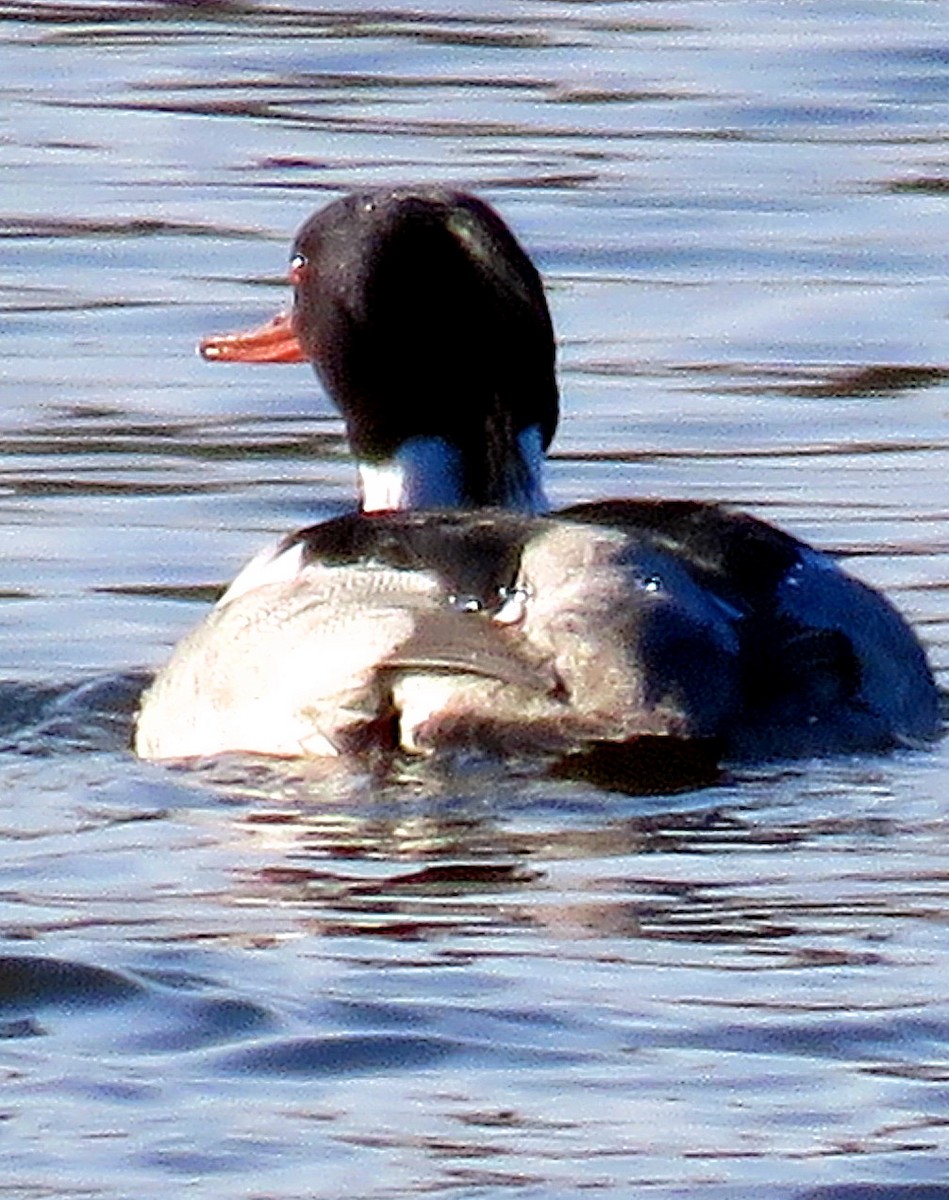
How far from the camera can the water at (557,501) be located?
21.3 feet

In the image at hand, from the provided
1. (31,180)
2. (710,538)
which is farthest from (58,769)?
(31,180)

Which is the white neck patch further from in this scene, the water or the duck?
the water

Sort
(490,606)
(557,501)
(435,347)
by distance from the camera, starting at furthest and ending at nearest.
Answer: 1. (557,501)
2. (435,347)
3. (490,606)

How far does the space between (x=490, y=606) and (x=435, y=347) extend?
144 cm

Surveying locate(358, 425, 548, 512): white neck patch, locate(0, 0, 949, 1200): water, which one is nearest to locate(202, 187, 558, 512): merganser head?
locate(358, 425, 548, 512): white neck patch

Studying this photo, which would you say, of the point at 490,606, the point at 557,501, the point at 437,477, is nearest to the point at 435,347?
the point at 437,477

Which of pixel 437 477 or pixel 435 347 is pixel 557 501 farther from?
pixel 435 347

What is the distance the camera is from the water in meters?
6.48

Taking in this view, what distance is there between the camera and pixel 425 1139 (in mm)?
6375

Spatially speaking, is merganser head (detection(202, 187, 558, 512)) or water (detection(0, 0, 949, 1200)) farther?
merganser head (detection(202, 187, 558, 512))

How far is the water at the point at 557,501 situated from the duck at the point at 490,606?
13 centimetres

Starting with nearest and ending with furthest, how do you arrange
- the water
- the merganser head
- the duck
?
1. the water
2. the duck
3. the merganser head

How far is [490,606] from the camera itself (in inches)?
347

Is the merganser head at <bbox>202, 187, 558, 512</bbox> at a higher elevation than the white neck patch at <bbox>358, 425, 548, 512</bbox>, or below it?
higher
